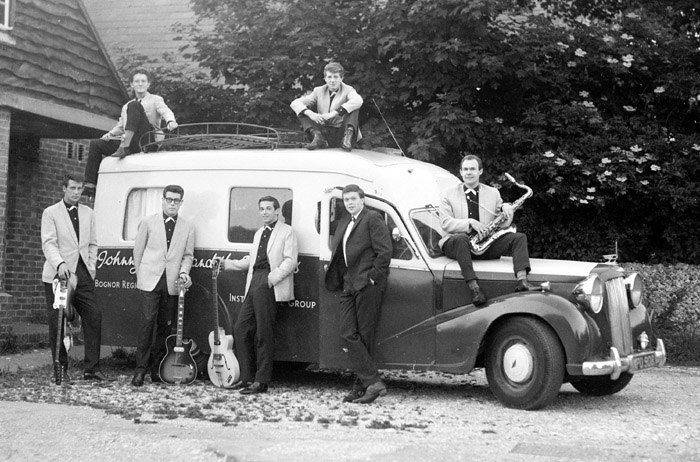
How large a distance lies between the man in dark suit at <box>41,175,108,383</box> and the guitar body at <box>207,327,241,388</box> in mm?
1110

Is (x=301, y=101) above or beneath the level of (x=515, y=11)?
beneath

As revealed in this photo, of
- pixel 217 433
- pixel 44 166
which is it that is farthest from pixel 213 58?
pixel 217 433

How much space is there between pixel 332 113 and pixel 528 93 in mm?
5212

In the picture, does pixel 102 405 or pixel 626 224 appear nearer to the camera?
pixel 102 405

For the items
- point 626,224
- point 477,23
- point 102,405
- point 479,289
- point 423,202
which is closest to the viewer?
point 102,405

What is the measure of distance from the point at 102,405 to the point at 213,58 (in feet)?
25.4

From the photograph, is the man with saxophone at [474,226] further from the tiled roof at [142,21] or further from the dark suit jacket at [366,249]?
the tiled roof at [142,21]

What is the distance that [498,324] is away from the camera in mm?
8953

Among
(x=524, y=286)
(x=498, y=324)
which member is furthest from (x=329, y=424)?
(x=524, y=286)

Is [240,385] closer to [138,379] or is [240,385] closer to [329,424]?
[138,379]

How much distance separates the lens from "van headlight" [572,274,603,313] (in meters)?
8.63

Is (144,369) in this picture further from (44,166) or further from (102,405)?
(44,166)

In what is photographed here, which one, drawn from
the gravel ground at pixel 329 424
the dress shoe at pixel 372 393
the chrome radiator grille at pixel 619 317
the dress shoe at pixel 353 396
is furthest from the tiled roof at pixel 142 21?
the chrome radiator grille at pixel 619 317

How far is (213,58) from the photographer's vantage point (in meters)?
15.2
